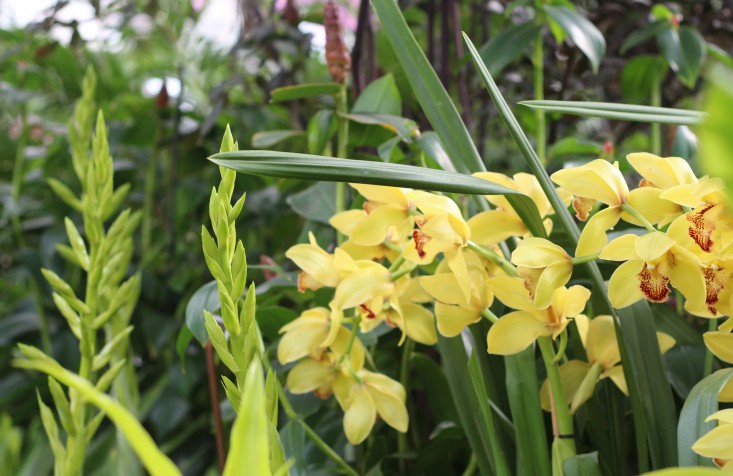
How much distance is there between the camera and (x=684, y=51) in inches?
30.9

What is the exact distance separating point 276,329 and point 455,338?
173 mm

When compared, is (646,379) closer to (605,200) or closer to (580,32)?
(605,200)

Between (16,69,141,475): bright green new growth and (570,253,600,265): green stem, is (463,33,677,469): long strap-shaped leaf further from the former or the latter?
(16,69,141,475): bright green new growth

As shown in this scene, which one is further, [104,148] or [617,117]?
[104,148]

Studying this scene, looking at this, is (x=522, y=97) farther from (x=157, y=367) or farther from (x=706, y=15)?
(x=157, y=367)

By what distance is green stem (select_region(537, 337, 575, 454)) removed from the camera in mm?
357

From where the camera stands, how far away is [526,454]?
1.24 feet

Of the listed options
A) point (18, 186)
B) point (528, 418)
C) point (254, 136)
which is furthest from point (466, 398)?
point (18, 186)

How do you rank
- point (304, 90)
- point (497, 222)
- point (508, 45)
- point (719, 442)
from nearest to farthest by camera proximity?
point (719, 442), point (497, 222), point (304, 90), point (508, 45)

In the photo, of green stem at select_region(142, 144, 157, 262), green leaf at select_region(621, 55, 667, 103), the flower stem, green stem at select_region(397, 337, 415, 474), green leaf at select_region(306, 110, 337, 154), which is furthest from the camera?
green stem at select_region(142, 144, 157, 262)

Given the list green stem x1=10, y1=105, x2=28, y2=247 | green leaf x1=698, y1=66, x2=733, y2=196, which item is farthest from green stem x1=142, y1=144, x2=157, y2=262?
green leaf x1=698, y1=66, x2=733, y2=196

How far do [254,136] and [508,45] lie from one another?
30 centimetres

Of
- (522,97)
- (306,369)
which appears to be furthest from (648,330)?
(522,97)

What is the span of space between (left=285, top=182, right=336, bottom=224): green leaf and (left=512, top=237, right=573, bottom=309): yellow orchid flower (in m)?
0.31
